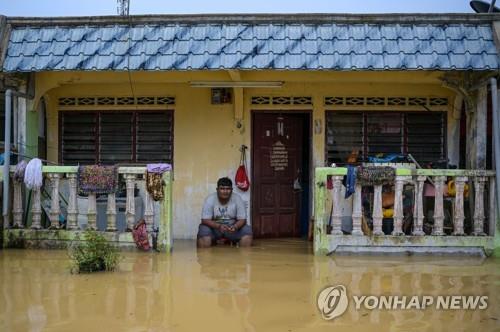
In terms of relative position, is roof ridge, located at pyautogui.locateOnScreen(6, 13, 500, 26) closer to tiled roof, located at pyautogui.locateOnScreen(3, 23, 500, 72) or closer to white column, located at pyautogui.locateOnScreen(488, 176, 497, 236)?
tiled roof, located at pyautogui.locateOnScreen(3, 23, 500, 72)

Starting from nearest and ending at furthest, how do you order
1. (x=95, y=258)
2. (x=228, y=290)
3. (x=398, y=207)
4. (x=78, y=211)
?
(x=228, y=290)
(x=95, y=258)
(x=398, y=207)
(x=78, y=211)

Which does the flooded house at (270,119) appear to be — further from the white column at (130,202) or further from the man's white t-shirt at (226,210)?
the man's white t-shirt at (226,210)

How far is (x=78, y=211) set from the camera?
860 cm

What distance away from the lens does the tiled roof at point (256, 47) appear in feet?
27.0

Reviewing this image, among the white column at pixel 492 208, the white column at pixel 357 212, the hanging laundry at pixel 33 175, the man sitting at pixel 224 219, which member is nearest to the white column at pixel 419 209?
the white column at pixel 357 212

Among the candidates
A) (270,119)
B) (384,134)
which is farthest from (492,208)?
(270,119)

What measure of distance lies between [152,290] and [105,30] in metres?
4.54

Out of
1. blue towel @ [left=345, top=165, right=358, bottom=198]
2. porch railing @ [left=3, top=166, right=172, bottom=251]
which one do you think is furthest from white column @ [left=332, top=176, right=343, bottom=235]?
porch railing @ [left=3, top=166, right=172, bottom=251]

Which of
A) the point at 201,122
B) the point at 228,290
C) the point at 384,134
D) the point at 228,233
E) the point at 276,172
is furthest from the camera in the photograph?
the point at 276,172

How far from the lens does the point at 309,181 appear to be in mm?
10469

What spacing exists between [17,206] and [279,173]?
4.30 metres

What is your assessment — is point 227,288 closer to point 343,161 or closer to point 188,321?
point 188,321

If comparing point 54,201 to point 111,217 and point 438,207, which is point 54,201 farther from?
point 438,207

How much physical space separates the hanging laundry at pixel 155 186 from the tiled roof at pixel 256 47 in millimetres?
1533
